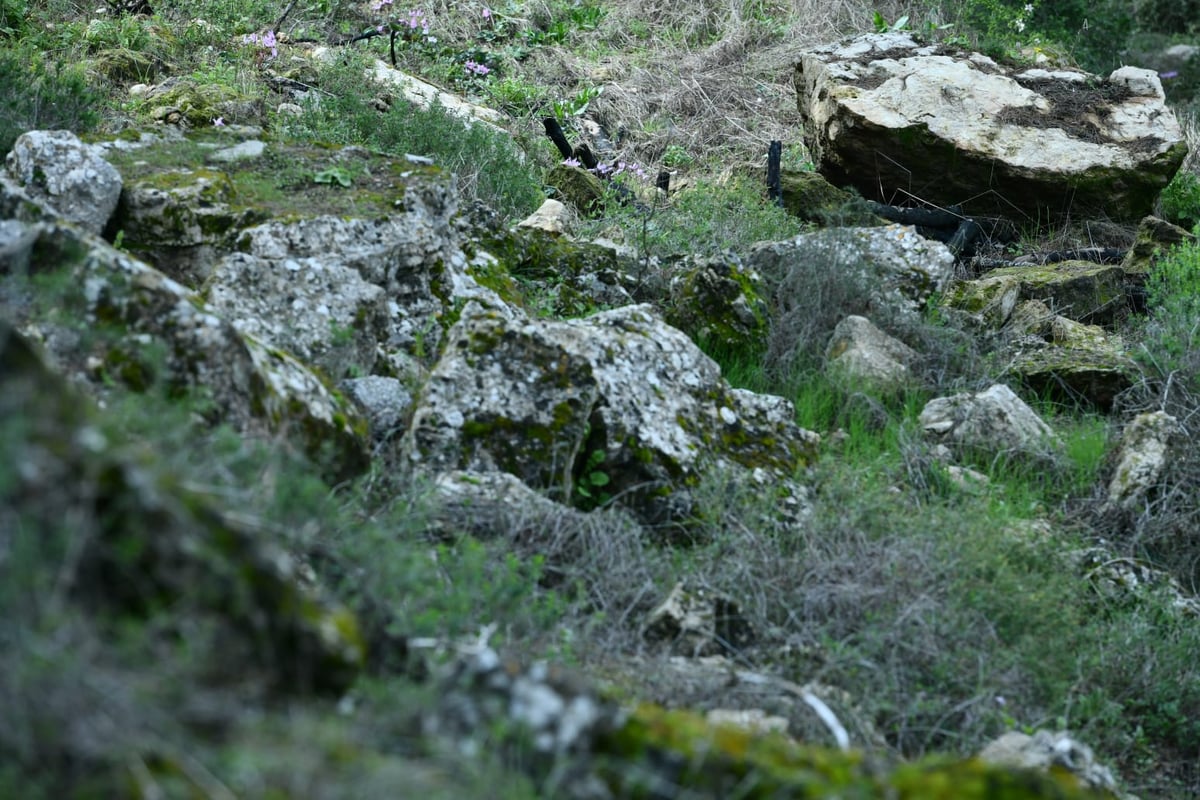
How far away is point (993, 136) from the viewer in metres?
8.68

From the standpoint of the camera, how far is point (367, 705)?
73.1 inches

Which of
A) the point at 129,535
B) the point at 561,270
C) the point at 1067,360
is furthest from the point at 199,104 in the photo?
the point at 129,535

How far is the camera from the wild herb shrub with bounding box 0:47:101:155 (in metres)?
5.77

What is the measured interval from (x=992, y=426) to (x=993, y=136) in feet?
13.6

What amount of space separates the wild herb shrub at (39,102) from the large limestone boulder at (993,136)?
5082mm

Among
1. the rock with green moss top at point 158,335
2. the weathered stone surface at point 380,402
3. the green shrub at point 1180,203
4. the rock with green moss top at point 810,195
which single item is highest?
the rock with green moss top at point 158,335

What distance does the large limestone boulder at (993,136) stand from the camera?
28.0 feet

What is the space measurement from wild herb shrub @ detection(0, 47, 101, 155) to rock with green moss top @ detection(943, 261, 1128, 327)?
4.72 m

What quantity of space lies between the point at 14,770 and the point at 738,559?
2.74m

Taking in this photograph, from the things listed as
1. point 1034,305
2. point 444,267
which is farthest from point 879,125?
point 444,267

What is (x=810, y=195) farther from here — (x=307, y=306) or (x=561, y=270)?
(x=307, y=306)

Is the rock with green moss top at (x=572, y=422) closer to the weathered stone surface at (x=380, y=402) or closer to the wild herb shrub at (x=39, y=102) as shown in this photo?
the weathered stone surface at (x=380, y=402)

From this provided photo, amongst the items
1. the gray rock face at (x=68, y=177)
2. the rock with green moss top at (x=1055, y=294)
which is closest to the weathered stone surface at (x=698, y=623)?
the gray rock face at (x=68, y=177)

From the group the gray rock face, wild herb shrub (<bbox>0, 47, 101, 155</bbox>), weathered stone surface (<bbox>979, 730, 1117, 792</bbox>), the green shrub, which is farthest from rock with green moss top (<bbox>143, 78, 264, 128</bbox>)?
the green shrub
